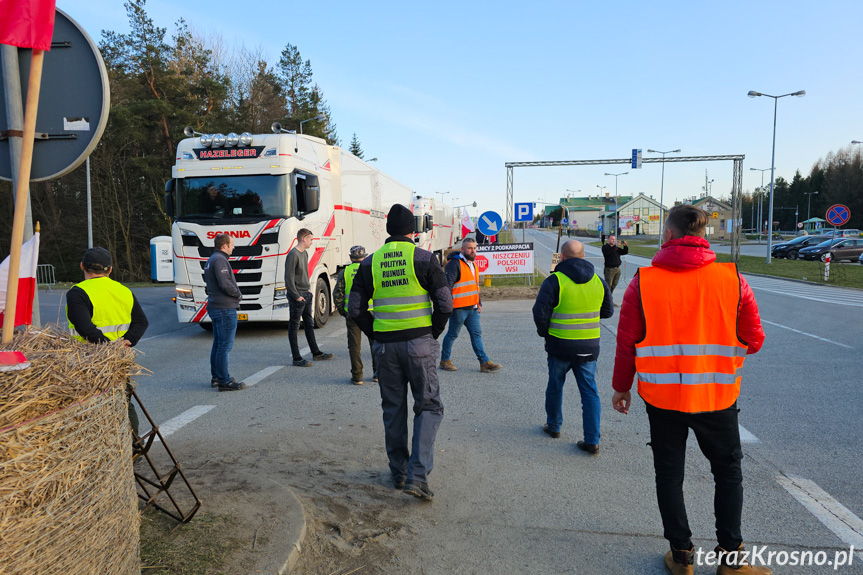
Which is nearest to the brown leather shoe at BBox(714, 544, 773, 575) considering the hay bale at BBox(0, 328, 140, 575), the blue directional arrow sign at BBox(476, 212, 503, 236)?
the hay bale at BBox(0, 328, 140, 575)

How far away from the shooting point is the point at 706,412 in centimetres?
304

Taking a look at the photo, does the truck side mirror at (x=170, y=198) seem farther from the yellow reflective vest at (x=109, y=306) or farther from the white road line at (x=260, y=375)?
the yellow reflective vest at (x=109, y=306)

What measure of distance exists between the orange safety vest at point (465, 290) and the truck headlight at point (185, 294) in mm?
5602

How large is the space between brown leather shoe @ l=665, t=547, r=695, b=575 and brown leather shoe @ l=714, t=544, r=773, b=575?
0.14 metres

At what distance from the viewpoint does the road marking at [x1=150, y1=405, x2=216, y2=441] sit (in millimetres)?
5699

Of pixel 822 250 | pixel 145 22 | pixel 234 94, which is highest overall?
pixel 145 22

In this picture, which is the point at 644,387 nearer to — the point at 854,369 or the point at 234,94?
the point at 854,369

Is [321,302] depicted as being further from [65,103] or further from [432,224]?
[432,224]

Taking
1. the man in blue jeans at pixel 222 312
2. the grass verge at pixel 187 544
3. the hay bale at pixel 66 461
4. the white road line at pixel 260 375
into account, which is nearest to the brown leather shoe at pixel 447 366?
the white road line at pixel 260 375

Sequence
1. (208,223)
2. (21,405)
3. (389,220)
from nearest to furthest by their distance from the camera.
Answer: (21,405), (389,220), (208,223)

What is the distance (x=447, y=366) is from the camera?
8.48m

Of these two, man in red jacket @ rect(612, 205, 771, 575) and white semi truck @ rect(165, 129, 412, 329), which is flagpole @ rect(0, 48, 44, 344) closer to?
man in red jacket @ rect(612, 205, 771, 575)

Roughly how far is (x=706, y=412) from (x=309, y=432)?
3646 millimetres

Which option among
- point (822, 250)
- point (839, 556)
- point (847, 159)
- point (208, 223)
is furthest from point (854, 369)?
point (847, 159)
